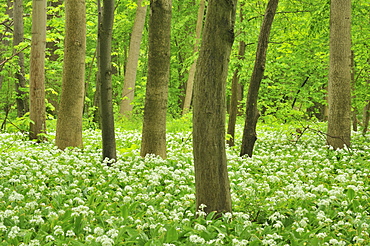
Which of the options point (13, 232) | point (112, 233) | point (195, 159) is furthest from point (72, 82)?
point (112, 233)

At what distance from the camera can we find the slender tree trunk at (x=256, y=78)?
25.3 feet

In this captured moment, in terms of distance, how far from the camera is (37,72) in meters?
9.20

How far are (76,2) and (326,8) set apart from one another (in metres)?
6.21

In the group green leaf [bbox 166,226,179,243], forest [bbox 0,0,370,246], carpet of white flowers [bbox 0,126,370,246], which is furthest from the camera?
forest [bbox 0,0,370,246]

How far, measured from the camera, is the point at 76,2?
8.23 metres

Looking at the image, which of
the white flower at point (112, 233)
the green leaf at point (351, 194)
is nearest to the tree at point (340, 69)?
the green leaf at point (351, 194)

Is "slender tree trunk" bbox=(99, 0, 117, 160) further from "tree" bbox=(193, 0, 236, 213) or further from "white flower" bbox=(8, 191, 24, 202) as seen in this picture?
"tree" bbox=(193, 0, 236, 213)

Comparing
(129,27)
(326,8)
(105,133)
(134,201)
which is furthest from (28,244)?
(129,27)

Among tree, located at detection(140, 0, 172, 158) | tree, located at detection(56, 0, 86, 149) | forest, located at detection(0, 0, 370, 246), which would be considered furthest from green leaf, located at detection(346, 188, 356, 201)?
tree, located at detection(56, 0, 86, 149)

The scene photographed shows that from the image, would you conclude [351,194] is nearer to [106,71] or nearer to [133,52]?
[106,71]

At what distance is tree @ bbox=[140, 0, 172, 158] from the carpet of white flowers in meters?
0.50

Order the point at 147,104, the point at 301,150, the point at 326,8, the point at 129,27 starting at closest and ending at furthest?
the point at 147,104, the point at 301,150, the point at 326,8, the point at 129,27

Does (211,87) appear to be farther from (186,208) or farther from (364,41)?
(364,41)

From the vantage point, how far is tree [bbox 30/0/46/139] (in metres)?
9.15
